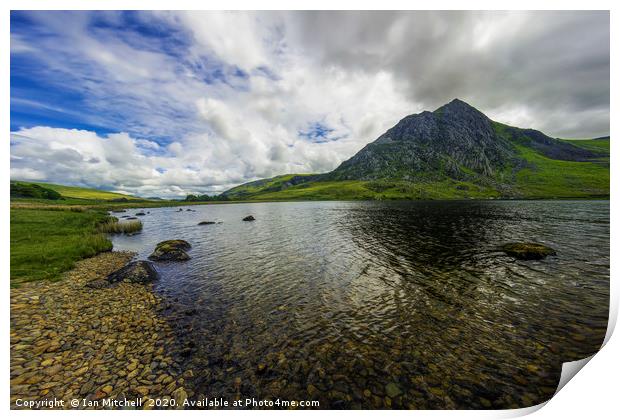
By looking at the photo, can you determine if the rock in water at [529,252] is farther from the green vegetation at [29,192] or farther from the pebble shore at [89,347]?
the green vegetation at [29,192]

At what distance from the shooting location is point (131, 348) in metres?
9.66

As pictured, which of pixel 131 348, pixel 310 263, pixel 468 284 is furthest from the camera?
pixel 310 263

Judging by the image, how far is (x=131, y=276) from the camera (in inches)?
695

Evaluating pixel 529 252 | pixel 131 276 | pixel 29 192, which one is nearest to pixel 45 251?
pixel 131 276

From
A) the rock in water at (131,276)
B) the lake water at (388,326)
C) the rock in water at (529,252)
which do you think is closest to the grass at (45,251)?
the rock in water at (131,276)

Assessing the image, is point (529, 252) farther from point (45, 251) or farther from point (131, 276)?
point (45, 251)

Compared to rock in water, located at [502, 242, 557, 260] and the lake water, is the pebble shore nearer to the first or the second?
the lake water

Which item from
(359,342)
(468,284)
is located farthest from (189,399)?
(468,284)

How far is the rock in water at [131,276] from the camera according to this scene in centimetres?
1622

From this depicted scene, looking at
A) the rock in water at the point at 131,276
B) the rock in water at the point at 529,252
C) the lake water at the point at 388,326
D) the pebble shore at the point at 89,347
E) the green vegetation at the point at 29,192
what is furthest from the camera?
the green vegetation at the point at 29,192

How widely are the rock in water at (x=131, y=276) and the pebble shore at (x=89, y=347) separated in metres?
Answer: 1.27

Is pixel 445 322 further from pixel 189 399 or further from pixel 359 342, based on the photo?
pixel 189 399

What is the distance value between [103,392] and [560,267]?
1308 inches
